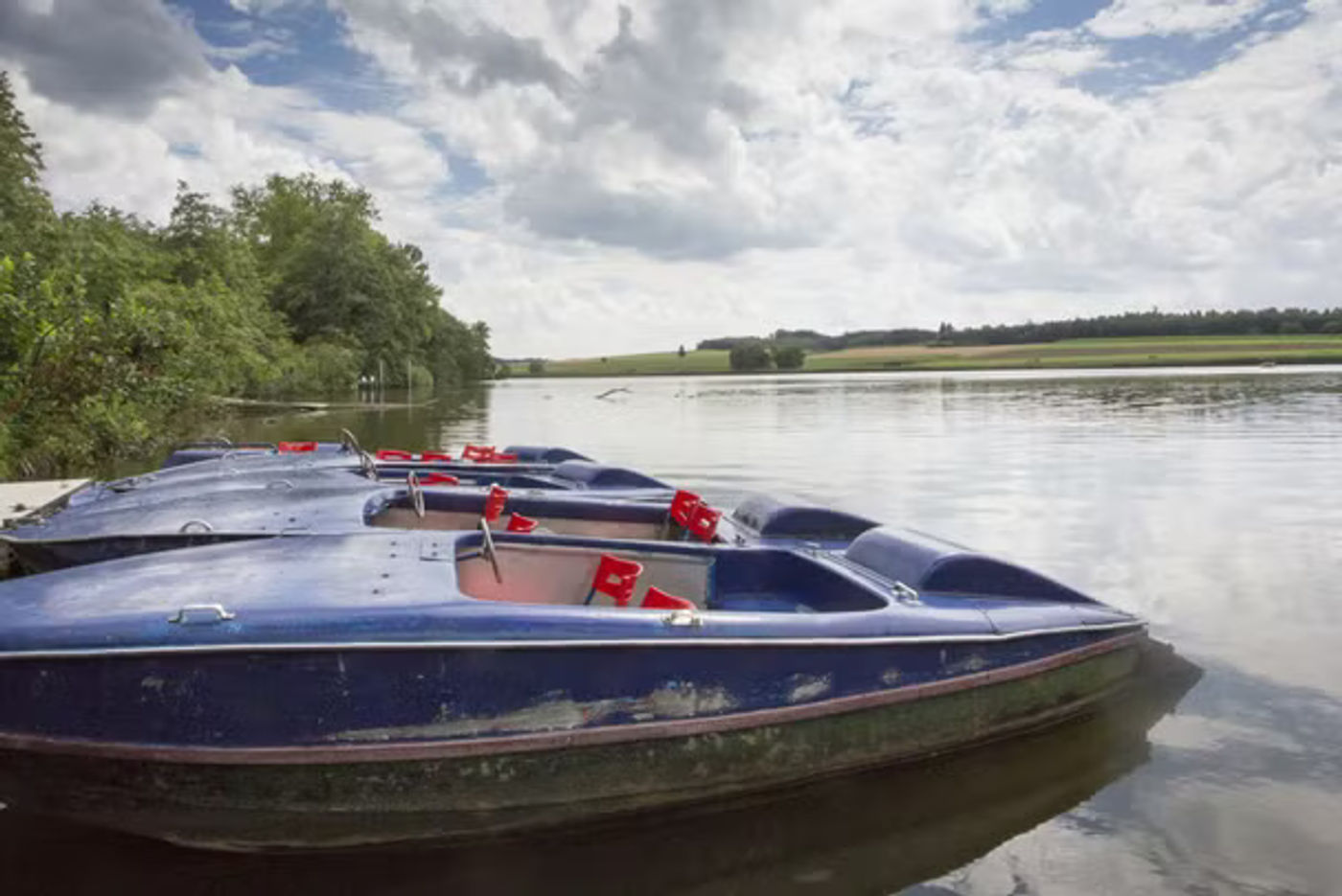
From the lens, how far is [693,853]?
201 inches

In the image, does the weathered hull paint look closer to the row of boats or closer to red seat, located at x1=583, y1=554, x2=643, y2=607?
the row of boats

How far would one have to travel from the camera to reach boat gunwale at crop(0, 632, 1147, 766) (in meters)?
4.62

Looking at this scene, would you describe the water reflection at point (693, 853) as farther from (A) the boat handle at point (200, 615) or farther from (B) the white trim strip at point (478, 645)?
(A) the boat handle at point (200, 615)

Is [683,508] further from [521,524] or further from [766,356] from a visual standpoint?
[766,356]

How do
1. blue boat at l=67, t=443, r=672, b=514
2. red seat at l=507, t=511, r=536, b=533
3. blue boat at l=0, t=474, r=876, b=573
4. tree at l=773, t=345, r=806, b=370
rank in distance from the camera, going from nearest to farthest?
blue boat at l=0, t=474, r=876, b=573 → red seat at l=507, t=511, r=536, b=533 → blue boat at l=67, t=443, r=672, b=514 → tree at l=773, t=345, r=806, b=370

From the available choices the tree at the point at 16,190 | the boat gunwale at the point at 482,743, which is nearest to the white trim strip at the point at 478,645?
the boat gunwale at the point at 482,743

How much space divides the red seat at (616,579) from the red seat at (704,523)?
77.4 inches

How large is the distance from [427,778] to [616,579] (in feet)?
6.56

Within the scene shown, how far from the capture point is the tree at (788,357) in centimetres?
12925

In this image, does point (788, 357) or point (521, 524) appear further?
point (788, 357)

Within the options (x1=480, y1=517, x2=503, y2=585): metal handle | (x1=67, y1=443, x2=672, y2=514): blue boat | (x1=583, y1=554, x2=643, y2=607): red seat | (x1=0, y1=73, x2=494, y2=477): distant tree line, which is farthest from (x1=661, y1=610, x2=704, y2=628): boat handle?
(x1=0, y1=73, x2=494, y2=477): distant tree line

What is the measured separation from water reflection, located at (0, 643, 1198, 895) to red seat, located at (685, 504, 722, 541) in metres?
3.07

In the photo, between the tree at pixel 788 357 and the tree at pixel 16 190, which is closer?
the tree at pixel 16 190

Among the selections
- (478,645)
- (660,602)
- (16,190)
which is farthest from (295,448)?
(16,190)
